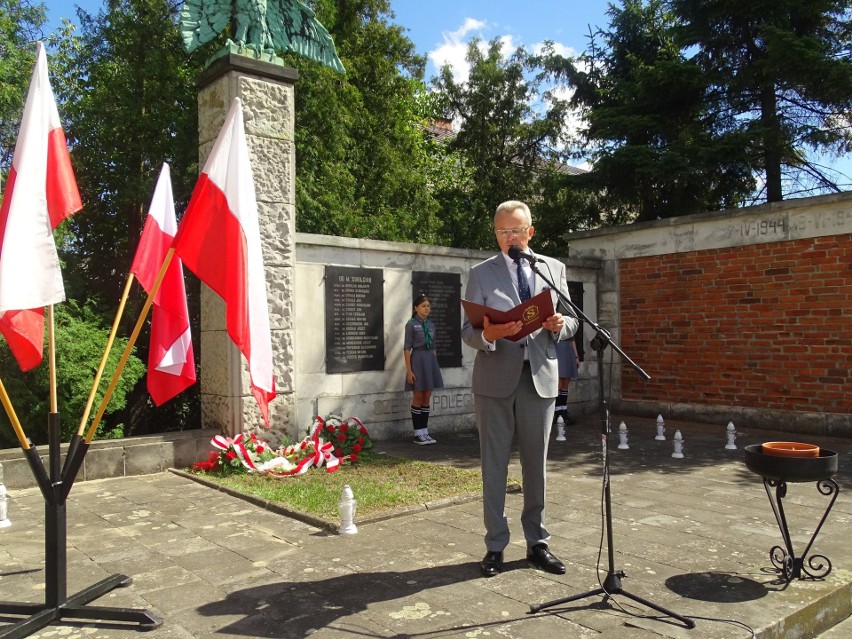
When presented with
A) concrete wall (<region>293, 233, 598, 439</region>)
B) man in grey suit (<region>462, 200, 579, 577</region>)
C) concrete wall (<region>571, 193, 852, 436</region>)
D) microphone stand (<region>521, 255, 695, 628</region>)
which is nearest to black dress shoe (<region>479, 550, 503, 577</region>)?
man in grey suit (<region>462, 200, 579, 577</region>)

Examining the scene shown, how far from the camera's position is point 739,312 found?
10.1 m

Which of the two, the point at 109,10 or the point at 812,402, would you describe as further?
the point at 109,10

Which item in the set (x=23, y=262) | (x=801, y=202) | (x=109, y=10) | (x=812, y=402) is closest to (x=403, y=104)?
(x=109, y=10)

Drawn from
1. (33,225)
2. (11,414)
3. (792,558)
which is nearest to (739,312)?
(792,558)

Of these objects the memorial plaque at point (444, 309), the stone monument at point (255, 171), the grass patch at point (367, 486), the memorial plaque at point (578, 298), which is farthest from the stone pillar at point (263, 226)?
the memorial plaque at point (578, 298)

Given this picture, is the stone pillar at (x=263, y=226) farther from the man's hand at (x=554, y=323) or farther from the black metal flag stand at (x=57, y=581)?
the man's hand at (x=554, y=323)

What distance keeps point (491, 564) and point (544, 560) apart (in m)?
0.32

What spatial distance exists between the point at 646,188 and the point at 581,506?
11.7 metres

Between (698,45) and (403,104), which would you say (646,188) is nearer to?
(698,45)

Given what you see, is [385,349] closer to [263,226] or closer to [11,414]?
[263,226]

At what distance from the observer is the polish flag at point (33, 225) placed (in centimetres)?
328

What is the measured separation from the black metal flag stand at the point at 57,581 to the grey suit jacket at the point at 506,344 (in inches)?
82.2

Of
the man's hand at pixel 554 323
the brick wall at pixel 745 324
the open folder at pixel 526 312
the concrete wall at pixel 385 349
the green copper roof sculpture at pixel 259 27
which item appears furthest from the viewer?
the brick wall at pixel 745 324

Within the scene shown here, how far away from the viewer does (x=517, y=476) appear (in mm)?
6582
